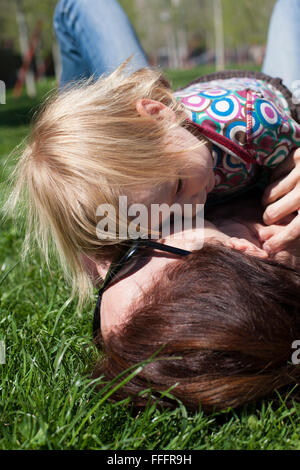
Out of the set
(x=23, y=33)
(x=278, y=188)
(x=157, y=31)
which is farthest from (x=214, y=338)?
(x=157, y=31)

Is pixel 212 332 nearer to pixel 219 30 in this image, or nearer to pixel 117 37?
pixel 117 37

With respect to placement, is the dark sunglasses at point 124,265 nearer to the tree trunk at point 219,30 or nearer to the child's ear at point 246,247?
the child's ear at point 246,247

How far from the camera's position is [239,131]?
70.9 inches

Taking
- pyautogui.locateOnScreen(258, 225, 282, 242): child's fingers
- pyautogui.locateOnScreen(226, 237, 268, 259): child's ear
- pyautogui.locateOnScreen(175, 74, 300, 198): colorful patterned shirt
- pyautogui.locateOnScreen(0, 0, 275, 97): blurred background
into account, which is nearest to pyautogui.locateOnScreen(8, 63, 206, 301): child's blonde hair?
pyautogui.locateOnScreen(175, 74, 300, 198): colorful patterned shirt

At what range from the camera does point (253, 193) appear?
7.03 feet

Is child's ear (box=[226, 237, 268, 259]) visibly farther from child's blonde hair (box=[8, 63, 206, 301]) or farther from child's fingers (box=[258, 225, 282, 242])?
child's blonde hair (box=[8, 63, 206, 301])

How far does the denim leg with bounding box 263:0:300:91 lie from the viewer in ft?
9.29

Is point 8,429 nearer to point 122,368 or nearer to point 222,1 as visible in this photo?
point 122,368

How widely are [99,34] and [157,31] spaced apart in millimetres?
37162

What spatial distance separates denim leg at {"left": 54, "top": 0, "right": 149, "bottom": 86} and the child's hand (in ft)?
4.11
